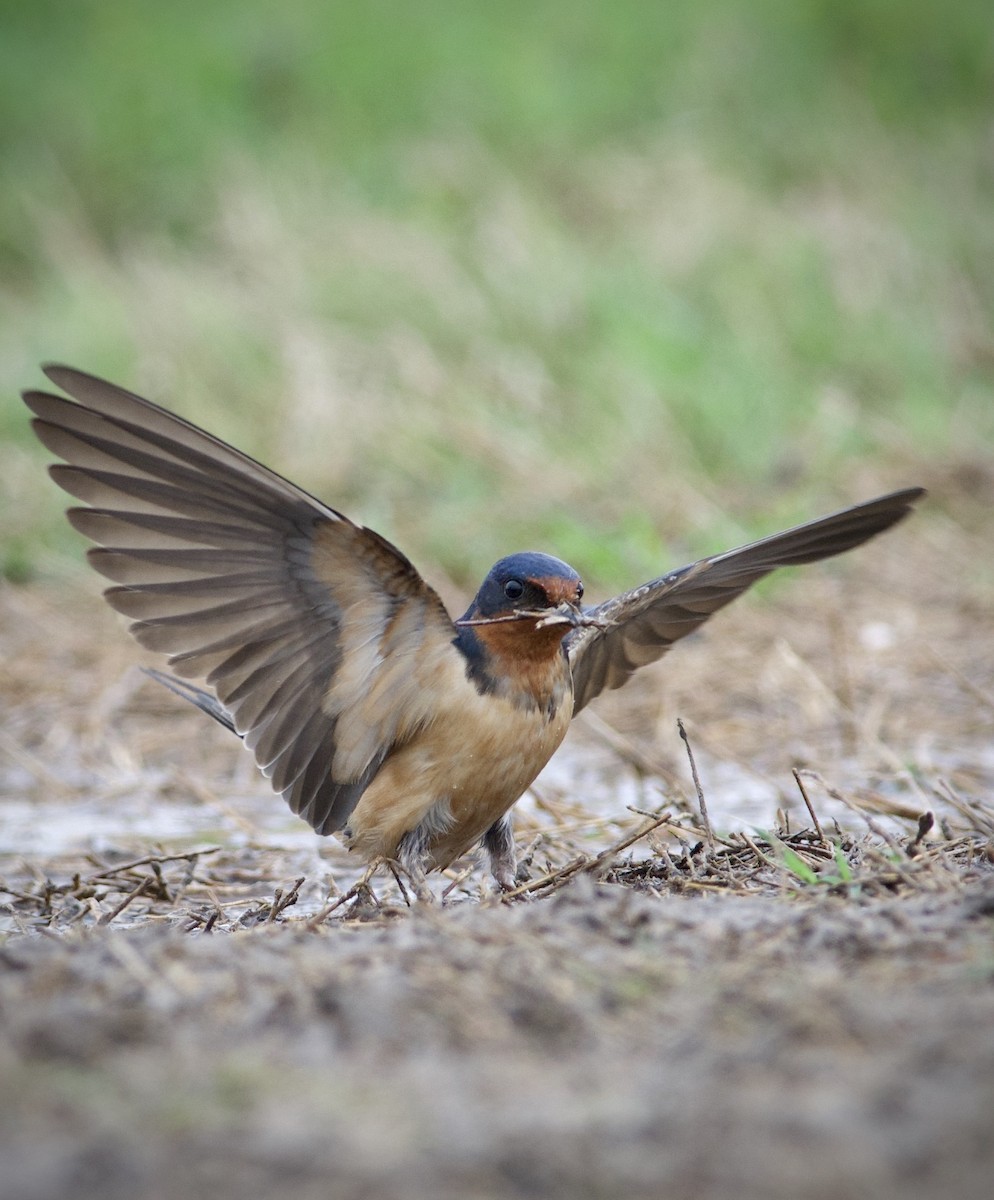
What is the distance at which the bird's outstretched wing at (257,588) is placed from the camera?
3443 millimetres

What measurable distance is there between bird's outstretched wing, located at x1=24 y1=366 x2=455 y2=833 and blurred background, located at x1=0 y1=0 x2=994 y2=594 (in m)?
3.43

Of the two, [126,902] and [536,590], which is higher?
[536,590]

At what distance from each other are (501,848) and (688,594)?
94cm

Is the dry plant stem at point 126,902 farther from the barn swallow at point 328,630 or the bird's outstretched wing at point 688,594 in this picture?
the bird's outstretched wing at point 688,594

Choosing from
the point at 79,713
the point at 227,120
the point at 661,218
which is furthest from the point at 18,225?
the point at 79,713

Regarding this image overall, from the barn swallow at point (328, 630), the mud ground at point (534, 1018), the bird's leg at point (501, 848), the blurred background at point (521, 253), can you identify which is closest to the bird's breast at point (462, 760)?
the barn swallow at point (328, 630)

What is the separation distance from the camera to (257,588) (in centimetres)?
361

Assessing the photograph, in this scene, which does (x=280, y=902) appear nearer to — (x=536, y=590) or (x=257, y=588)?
(x=257, y=588)

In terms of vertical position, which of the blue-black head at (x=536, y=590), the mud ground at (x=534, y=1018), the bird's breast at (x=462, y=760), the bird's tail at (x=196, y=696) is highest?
the blue-black head at (x=536, y=590)

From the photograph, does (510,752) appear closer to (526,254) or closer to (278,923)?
(278,923)

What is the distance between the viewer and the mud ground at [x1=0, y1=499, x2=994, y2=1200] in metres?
1.77

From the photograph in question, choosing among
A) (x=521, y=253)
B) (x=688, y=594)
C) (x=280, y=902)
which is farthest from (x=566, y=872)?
(x=521, y=253)

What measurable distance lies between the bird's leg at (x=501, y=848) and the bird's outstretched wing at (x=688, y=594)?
0.52m

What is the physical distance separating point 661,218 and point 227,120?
5.15m
